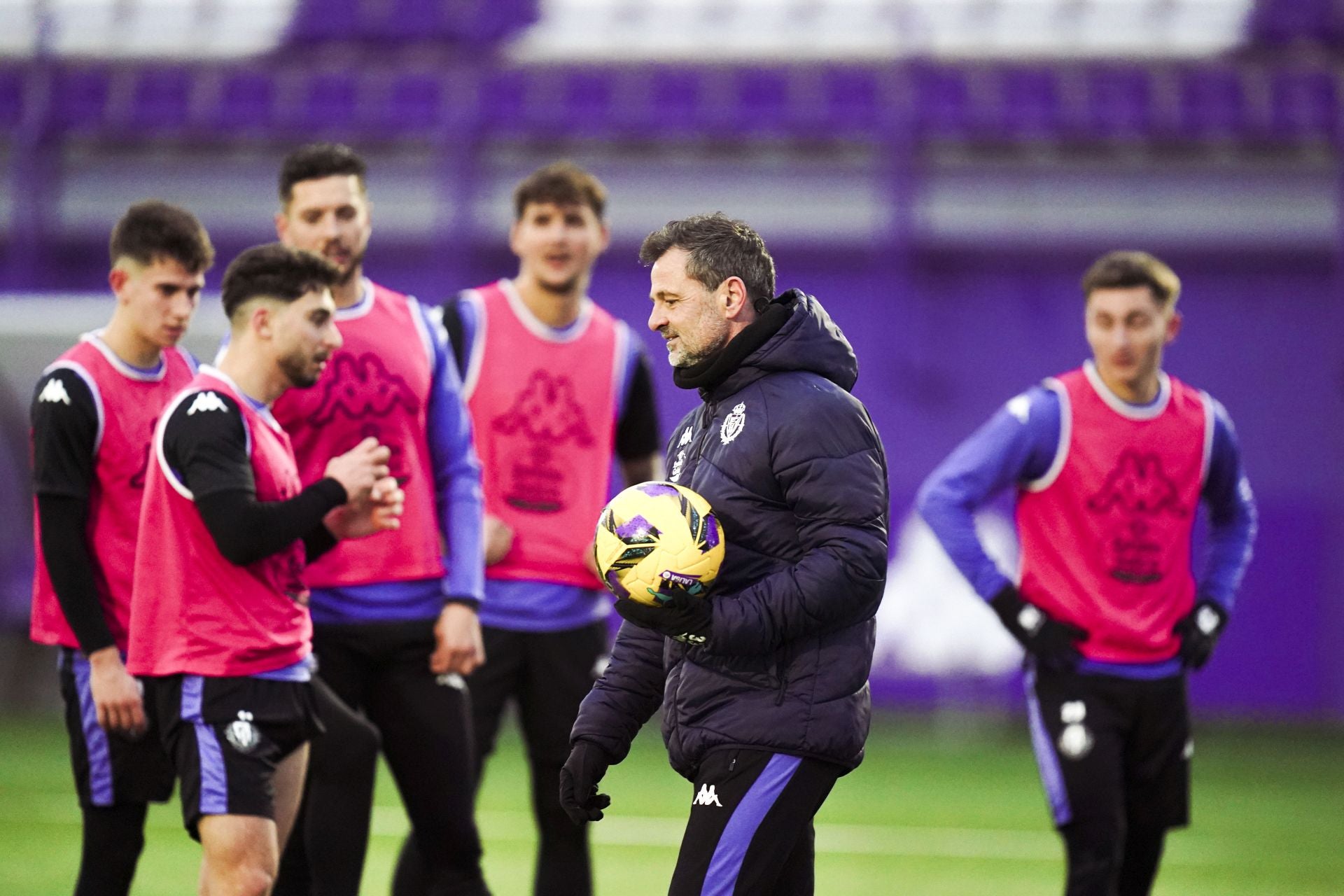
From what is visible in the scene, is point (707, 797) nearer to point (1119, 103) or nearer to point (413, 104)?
point (1119, 103)

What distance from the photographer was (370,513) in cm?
435

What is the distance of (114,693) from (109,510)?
1.78 feet

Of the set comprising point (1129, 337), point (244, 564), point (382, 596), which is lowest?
point (382, 596)

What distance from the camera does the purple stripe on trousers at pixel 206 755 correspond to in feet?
13.2

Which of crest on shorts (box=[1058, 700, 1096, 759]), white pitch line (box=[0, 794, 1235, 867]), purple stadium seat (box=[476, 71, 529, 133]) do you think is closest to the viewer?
crest on shorts (box=[1058, 700, 1096, 759])

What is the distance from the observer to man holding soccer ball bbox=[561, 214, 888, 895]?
3576 millimetres

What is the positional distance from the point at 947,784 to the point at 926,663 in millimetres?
2792

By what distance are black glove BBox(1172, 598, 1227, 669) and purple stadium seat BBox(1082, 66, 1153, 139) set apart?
33.0ft

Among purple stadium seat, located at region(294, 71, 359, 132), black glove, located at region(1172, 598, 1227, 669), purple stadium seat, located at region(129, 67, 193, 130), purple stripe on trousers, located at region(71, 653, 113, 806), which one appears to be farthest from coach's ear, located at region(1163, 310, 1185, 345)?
purple stadium seat, located at region(129, 67, 193, 130)

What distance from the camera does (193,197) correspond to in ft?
52.9

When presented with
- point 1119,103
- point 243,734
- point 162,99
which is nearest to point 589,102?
point 162,99

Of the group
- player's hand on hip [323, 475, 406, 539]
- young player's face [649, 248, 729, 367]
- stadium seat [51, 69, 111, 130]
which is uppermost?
stadium seat [51, 69, 111, 130]

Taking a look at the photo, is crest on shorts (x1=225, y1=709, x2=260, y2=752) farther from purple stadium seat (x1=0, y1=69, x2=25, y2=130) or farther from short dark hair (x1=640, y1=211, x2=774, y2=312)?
purple stadium seat (x1=0, y1=69, x2=25, y2=130)

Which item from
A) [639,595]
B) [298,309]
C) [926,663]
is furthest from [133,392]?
[926,663]
